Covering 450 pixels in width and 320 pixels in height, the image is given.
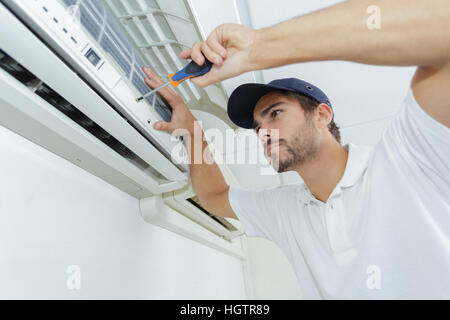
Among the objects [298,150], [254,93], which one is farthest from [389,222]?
[254,93]

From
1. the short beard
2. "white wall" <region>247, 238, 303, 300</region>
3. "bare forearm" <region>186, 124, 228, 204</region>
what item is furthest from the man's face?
"white wall" <region>247, 238, 303, 300</region>

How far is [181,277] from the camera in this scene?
1.36 metres

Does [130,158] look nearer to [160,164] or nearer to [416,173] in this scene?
[160,164]

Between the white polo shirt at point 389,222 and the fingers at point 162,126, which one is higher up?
the fingers at point 162,126

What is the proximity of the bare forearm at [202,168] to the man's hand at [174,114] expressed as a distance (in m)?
0.07

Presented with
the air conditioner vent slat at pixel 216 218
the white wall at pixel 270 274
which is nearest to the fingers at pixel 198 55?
the air conditioner vent slat at pixel 216 218

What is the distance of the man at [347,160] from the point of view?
21.0 inches

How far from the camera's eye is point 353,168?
39.7 inches

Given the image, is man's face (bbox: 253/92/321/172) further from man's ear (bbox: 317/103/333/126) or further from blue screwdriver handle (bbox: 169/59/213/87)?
blue screwdriver handle (bbox: 169/59/213/87)

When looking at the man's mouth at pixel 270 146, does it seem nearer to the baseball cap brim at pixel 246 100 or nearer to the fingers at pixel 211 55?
the baseball cap brim at pixel 246 100

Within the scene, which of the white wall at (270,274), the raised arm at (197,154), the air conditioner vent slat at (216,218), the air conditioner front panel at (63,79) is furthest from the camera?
the white wall at (270,274)

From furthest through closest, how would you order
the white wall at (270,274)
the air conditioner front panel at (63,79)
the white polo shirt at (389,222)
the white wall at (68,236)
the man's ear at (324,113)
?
the white wall at (270,274) → the man's ear at (324,113) → the white polo shirt at (389,222) → the white wall at (68,236) → the air conditioner front panel at (63,79)

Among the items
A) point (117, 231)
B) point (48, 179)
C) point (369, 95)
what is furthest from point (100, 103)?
point (369, 95)

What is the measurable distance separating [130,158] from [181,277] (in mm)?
739
